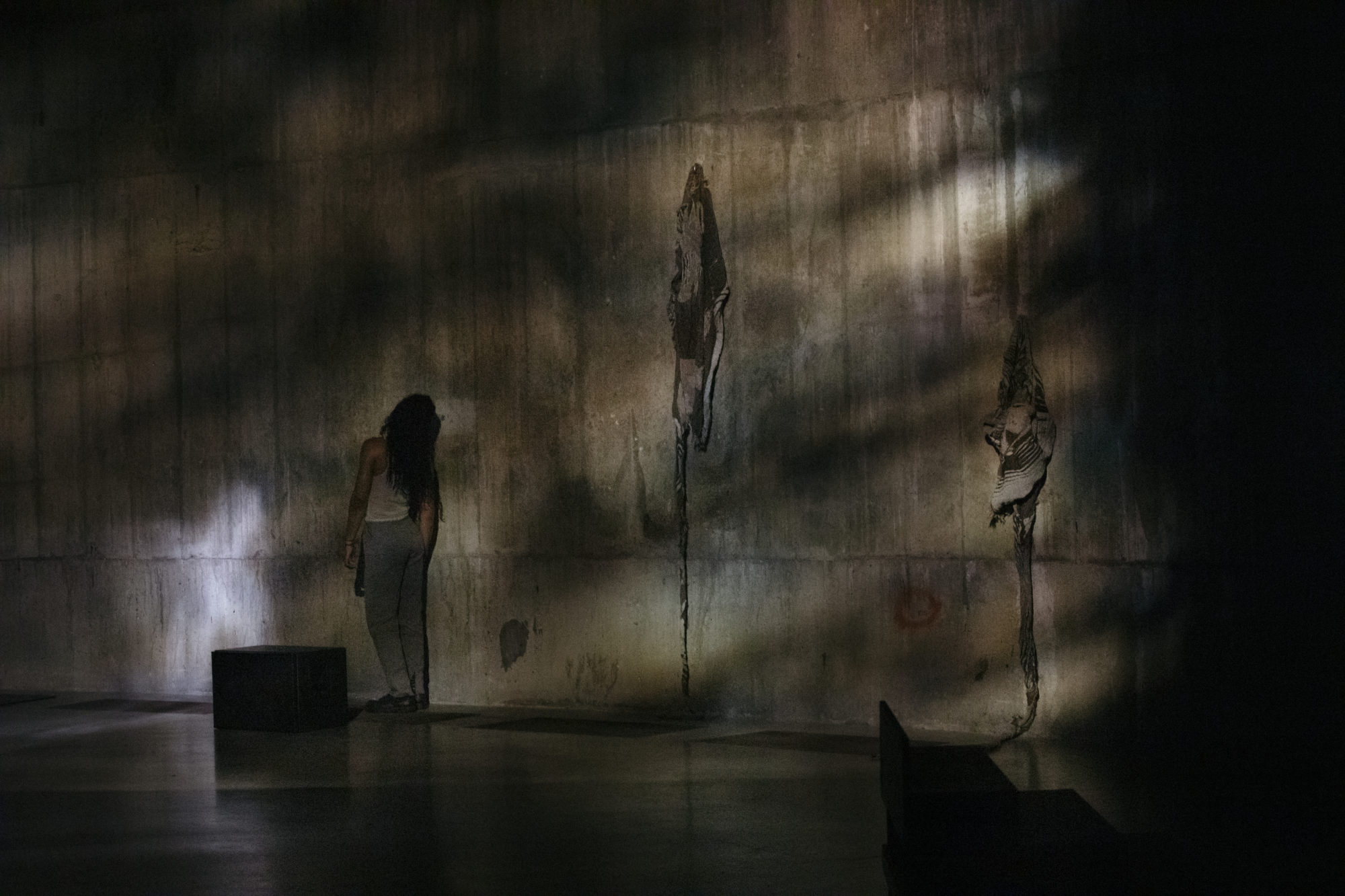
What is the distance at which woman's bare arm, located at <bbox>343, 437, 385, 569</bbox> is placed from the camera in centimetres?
1181

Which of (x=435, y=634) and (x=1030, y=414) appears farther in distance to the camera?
(x=435, y=634)

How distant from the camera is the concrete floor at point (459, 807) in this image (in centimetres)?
669

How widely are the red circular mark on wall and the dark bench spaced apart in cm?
468

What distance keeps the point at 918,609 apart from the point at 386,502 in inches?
143

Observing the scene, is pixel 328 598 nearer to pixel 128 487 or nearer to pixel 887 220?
pixel 128 487

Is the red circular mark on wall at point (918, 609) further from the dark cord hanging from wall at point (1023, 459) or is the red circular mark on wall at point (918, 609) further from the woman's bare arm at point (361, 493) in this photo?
the woman's bare arm at point (361, 493)

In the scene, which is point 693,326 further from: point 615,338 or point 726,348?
point 615,338

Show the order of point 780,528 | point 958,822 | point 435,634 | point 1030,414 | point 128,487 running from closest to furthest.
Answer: point 958,822 → point 1030,414 → point 780,528 → point 435,634 → point 128,487

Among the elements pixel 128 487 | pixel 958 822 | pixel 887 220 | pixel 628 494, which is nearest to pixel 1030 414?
pixel 887 220

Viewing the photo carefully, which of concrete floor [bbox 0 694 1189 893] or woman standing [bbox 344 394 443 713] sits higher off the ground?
woman standing [bbox 344 394 443 713]

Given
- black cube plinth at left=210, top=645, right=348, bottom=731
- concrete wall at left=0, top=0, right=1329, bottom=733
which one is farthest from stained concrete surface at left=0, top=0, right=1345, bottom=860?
black cube plinth at left=210, top=645, right=348, bottom=731

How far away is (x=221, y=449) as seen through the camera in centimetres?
1298

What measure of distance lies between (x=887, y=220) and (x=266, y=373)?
477 cm

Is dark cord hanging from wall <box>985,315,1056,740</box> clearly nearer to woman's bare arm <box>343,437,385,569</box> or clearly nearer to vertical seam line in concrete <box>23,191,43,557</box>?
woman's bare arm <box>343,437,385,569</box>
